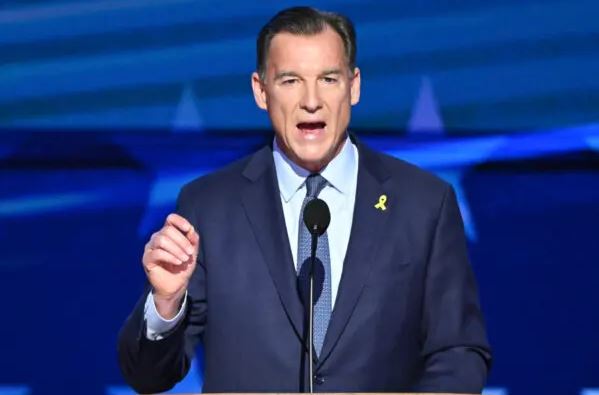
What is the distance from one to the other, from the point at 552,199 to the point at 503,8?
1.60ft

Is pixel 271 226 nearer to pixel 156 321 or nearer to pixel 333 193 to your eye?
pixel 333 193

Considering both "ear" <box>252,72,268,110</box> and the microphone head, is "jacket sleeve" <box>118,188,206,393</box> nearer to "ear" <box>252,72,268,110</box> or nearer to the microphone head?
the microphone head

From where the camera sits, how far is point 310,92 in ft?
8.32

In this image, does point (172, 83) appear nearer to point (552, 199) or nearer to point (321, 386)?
point (552, 199)

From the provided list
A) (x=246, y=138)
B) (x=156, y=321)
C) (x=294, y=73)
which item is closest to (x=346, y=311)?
(x=156, y=321)

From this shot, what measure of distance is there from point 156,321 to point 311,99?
0.49 metres

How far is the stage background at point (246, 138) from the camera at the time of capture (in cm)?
343

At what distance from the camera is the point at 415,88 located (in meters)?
3.43

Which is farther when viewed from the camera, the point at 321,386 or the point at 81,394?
the point at 81,394

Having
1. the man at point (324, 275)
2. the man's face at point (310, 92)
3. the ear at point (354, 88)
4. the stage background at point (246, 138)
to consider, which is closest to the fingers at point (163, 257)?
the man at point (324, 275)

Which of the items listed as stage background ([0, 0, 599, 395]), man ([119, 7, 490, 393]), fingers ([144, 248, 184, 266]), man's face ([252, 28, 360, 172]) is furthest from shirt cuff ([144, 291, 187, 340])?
stage background ([0, 0, 599, 395])

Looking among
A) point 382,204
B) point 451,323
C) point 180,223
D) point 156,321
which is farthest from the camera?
point 382,204

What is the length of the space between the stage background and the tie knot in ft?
2.58

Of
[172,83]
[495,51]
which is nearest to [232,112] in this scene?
[172,83]
